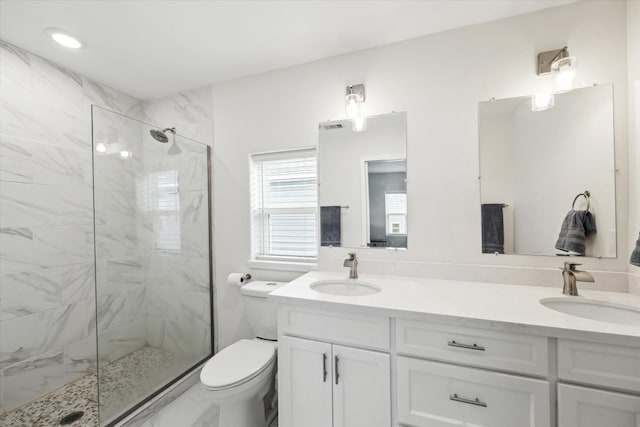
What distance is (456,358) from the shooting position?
3.36 ft

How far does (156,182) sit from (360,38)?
65.9 inches

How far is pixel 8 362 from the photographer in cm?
161

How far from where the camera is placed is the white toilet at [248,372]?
50.6 inches

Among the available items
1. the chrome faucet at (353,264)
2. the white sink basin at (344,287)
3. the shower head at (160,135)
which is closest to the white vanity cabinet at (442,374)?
the white sink basin at (344,287)

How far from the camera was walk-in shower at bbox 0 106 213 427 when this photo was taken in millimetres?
1564

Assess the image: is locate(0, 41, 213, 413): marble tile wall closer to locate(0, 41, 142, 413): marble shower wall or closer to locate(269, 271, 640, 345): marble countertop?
locate(0, 41, 142, 413): marble shower wall

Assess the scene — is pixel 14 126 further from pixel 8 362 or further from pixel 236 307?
pixel 236 307

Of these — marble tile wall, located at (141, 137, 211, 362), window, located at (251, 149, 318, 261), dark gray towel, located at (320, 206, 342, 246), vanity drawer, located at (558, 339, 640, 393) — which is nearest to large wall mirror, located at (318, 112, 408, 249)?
dark gray towel, located at (320, 206, 342, 246)

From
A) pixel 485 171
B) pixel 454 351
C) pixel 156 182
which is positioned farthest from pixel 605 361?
pixel 156 182

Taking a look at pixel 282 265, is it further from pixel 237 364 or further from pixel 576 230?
pixel 576 230

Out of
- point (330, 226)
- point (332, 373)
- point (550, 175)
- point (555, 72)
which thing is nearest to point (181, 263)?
point (330, 226)

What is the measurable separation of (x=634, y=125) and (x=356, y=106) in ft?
4.43

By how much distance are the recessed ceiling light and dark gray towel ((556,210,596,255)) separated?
297cm

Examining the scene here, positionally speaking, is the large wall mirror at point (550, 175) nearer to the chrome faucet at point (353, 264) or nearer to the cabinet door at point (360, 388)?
the chrome faucet at point (353, 264)
